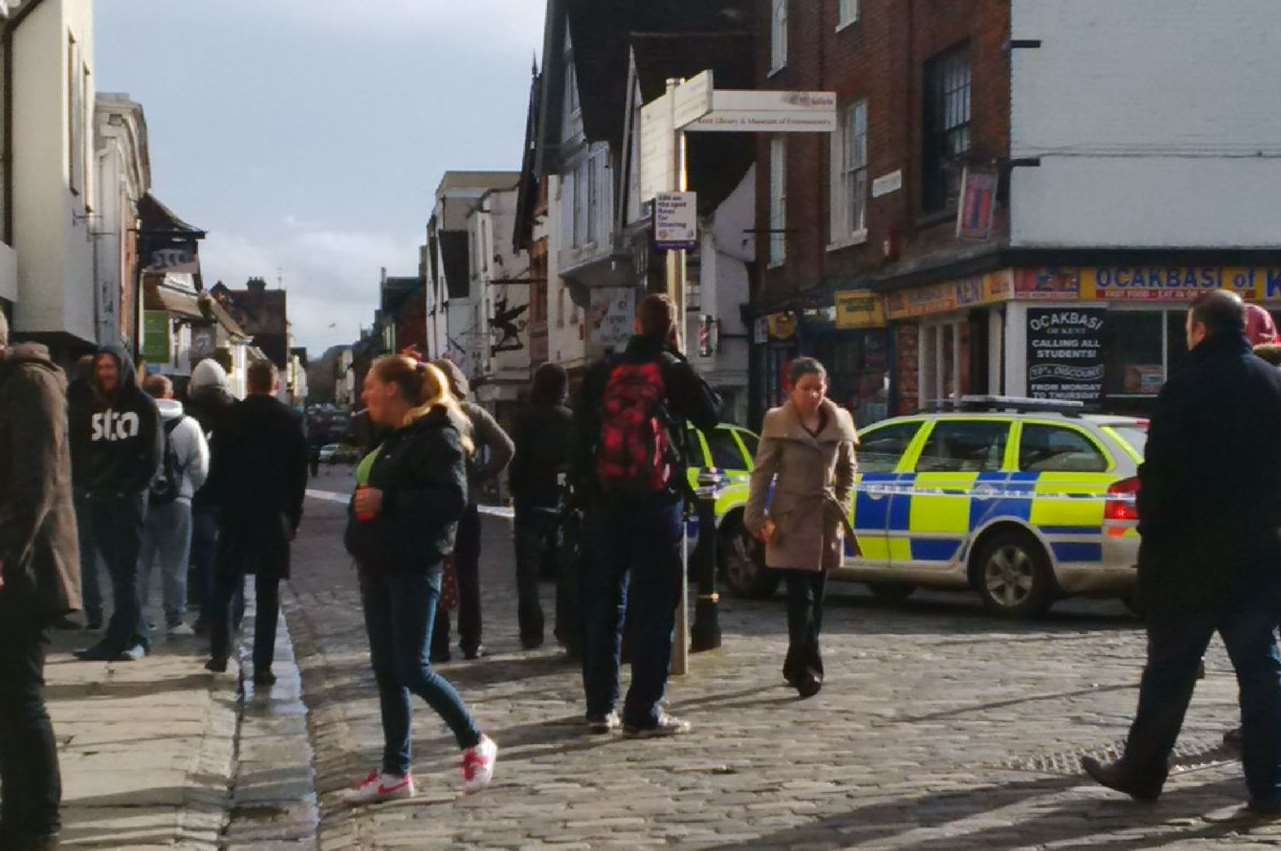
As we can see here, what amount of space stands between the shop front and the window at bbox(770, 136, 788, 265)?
8879mm

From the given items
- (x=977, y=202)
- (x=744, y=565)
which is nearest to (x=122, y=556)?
(x=744, y=565)

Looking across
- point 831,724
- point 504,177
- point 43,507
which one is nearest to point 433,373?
point 43,507

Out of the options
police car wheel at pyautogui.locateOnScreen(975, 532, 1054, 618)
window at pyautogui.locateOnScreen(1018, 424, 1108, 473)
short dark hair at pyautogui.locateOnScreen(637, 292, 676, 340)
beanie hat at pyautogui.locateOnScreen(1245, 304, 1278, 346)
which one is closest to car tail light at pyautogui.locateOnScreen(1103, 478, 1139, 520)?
window at pyautogui.locateOnScreen(1018, 424, 1108, 473)

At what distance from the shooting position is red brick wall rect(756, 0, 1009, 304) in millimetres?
24125

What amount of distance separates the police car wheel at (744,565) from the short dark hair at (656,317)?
Answer: 7.87m

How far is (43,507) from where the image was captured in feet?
21.7

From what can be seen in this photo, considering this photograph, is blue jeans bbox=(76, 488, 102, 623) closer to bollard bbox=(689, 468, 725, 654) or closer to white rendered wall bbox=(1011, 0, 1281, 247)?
bollard bbox=(689, 468, 725, 654)

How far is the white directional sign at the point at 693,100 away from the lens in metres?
12.8

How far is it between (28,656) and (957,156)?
19.6 meters

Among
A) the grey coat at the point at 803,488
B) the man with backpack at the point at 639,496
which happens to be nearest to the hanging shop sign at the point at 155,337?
the grey coat at the point at 803,488

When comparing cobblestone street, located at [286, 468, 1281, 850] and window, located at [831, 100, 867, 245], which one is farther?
window, located at [831, 100, 867, 245]

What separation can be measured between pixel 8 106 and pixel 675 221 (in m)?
15.0

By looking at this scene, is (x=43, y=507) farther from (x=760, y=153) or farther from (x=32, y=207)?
(x=760, y=153)

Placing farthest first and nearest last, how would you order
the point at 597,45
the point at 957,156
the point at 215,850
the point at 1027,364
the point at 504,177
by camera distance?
the point at 504,177 → the point at 597,45 → the point at 957,156 → the point at 1027,364 → the point at 215,850
